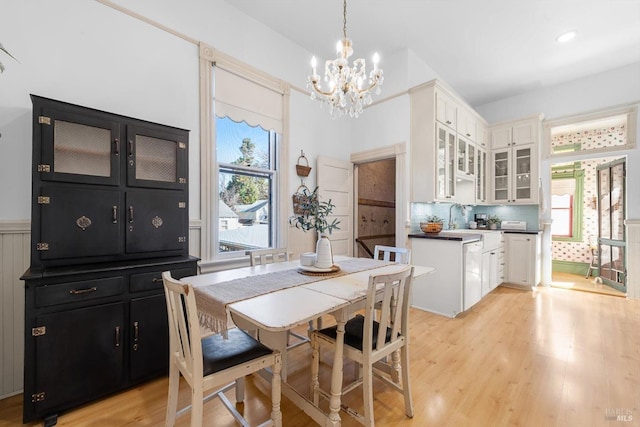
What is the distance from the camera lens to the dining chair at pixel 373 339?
148 cm

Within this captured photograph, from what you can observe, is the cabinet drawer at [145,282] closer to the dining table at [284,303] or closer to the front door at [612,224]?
the dining table at [284,303]

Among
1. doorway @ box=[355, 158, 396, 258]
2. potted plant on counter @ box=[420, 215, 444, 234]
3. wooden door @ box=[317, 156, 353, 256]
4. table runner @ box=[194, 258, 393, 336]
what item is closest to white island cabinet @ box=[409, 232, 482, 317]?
potted plant on counter @ box=[420, 215, 444, 234]

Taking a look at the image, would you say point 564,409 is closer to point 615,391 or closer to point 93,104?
point 615,391

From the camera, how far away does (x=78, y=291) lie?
170cm

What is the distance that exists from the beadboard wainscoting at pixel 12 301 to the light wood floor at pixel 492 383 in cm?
15

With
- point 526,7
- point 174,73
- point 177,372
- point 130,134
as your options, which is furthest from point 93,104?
point 526,7

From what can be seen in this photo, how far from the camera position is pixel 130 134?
201 centimetres

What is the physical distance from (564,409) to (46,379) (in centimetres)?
316

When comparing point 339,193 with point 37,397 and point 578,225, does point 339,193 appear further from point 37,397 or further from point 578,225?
point 578,225

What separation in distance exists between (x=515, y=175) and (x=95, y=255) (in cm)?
594

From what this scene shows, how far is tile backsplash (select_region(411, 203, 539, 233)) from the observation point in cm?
399

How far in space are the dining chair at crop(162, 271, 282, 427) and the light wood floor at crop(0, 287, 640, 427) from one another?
43cm

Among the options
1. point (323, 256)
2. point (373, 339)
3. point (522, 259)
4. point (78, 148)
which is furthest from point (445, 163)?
point (78, 148)

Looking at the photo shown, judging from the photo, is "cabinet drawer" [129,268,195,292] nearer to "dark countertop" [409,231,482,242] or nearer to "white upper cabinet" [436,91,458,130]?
"dark countertop" [409,231,482,242]
